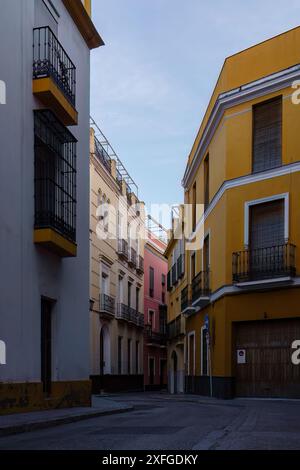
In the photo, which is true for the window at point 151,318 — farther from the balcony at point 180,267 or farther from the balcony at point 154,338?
the balcony at point 180,267

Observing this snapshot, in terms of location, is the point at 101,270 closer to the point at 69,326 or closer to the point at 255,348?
the point at 255,348

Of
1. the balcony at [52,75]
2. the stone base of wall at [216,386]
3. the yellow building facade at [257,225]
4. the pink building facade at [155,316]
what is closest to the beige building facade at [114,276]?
the pink building facade at [155,316]

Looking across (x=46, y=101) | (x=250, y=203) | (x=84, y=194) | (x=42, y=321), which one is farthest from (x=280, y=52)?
(x=42, y=321)

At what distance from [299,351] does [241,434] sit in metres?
10.3

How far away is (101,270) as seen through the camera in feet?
106

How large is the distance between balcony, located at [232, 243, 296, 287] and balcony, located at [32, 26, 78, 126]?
7487 mm

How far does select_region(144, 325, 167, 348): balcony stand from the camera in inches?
1784

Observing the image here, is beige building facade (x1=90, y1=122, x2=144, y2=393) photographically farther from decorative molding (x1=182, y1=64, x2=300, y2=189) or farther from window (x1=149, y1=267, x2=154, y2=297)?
decorative molding (x1=182, y1=64, x2=300, y2=189)

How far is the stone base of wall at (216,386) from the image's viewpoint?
819 inches

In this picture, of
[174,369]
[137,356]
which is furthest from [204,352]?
[137,356]

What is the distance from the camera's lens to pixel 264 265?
788 inches
